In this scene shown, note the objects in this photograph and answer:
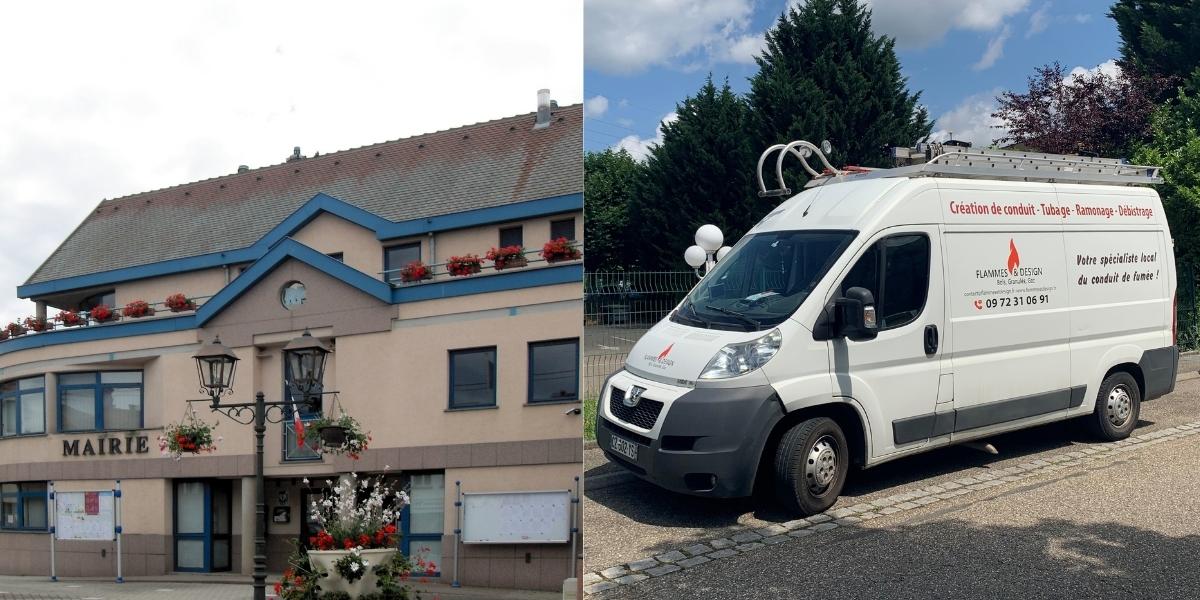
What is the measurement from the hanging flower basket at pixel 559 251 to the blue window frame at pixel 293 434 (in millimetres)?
476

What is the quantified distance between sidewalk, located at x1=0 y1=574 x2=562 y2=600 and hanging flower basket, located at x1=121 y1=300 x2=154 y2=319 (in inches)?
19.8

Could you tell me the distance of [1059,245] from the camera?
221cm

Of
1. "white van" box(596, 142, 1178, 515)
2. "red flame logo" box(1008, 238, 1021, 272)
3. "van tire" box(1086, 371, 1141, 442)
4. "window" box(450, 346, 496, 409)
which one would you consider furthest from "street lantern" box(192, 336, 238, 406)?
"van tire" box(1086, 371, 1141, 442)

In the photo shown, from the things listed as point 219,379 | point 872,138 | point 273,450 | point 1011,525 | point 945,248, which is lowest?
point 1011,525

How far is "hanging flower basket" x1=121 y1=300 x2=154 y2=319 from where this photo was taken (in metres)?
1.67

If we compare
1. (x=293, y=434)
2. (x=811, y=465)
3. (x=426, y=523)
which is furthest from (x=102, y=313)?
(x=811, y=465)

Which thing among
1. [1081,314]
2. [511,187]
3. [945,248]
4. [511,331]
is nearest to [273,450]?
[511,331]

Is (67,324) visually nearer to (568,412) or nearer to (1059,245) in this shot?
(568,412)

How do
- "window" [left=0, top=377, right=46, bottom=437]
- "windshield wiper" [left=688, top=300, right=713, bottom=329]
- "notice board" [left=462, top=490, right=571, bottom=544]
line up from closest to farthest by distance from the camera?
"notice board" [left=462, top=490, right=571, bottom=544] < "window" [left=0, top=377, right=46, bottom=437] < "windshield wiper" [left=688, top=300, right=713, bottom=329]

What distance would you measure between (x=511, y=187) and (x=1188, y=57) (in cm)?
170

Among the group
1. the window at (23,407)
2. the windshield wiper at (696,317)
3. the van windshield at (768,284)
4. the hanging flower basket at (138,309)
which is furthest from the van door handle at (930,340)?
the window at (23,407)

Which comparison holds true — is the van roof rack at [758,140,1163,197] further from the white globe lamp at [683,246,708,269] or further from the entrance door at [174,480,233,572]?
the entrance door at [174,480,233,572]

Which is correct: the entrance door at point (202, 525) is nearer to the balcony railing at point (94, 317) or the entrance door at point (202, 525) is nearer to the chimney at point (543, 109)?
the balcony railing at point (94, 317)

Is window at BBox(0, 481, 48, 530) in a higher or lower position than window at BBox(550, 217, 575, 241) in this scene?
lower
